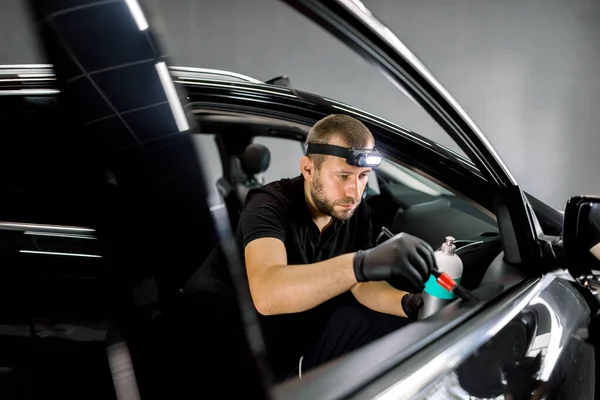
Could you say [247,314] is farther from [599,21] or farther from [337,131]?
[599,21]

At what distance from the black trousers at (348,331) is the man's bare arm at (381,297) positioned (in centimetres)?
2

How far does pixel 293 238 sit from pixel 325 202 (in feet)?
0.48

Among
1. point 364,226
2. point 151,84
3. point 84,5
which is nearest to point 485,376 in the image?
point 364,226

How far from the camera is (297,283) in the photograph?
1.04 metres

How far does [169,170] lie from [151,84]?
11cm

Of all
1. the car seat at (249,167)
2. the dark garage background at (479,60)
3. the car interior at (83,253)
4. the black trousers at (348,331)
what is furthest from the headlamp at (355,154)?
the dark garage background at (479,60)

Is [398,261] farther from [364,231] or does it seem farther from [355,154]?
[364,231]

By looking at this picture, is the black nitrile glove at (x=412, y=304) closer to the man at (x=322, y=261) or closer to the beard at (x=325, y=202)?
the man at (x=322, y=261)

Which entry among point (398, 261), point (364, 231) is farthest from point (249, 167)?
point (398, 261)

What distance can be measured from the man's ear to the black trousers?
16.2 inches

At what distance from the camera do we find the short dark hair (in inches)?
50.8

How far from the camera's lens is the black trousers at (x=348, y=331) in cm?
118

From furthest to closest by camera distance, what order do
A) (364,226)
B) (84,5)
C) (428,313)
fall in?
(364,226) < (428,313) < (84,5)

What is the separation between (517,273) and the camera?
1235 millimetres
